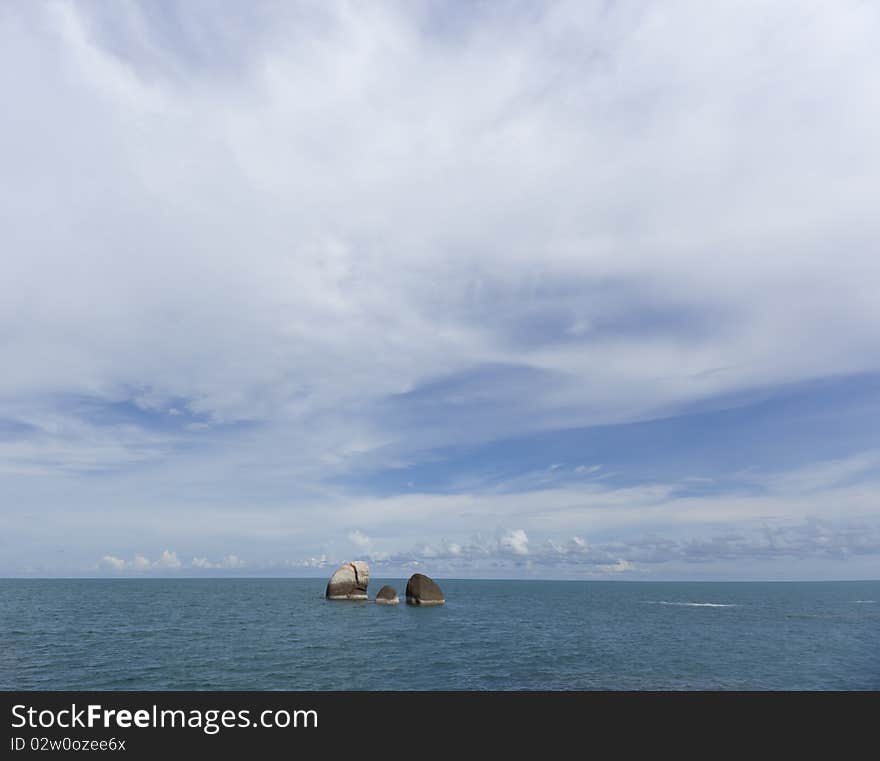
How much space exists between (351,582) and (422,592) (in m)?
14.2

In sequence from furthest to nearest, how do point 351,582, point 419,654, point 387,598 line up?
point 351,582, point 387,598, point 419,654

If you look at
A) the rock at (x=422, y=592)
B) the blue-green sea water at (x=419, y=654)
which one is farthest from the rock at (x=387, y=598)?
the blue-green sea water at (x=419, y=654)

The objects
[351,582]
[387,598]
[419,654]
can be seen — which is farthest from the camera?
[351,582]

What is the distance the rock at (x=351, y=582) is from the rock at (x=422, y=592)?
901 cm

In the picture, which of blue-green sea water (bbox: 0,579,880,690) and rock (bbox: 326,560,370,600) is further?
rock (bbox: 326,560,370,600)

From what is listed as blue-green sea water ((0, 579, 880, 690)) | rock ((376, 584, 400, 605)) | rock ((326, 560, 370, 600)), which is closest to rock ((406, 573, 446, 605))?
rock ((376, 584, 400, 605))

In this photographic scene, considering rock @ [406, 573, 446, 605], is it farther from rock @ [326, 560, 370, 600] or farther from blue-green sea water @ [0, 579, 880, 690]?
blue-green sea water @ [0, 579, 880, 690]

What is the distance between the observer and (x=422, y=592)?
296ft

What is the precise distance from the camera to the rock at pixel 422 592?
89881mm

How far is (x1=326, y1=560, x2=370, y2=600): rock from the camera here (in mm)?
96500

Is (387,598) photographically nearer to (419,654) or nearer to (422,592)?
(422,592)

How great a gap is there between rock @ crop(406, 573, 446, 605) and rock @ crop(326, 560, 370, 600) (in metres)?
9.01

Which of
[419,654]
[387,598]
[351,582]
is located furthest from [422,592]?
[419,654]
